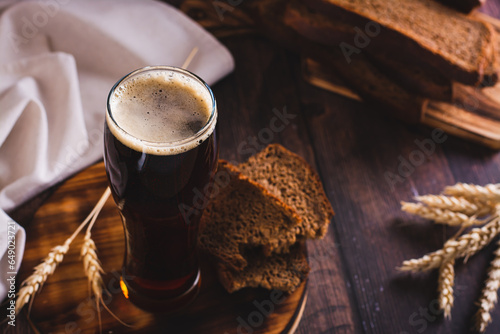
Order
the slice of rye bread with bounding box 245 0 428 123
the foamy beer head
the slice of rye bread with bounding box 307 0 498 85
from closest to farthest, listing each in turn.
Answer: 1. the foamy beer head
2. the slice of rye bread with bounding box 307 0 498 85
3. the slice of rye bread with bounding box 245 0 428 123

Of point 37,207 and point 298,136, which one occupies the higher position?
point 298,136

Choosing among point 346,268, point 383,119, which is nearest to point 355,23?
point 383,119

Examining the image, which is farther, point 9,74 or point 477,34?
point 477,34

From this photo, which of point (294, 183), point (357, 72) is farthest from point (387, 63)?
point (294, 183)

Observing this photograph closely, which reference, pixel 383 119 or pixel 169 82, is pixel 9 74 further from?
pixel 383 119

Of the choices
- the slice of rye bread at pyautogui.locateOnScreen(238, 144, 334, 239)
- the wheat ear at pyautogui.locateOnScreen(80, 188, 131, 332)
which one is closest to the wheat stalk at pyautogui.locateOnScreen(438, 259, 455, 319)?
the slice of rye bread at pyautogui.locateOnScreen(238, 144, 334, 239)

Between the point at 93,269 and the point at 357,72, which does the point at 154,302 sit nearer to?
the point at 93,269

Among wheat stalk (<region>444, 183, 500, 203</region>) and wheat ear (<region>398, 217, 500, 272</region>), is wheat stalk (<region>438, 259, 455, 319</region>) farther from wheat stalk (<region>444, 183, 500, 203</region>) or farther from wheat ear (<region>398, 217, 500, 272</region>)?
wheat stalk (<region>444, 183, 500, 203</region>)
